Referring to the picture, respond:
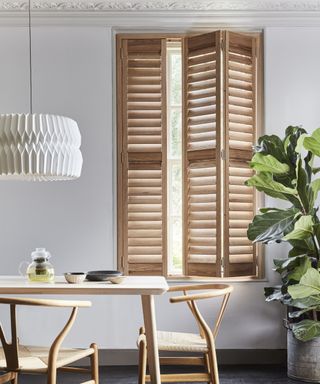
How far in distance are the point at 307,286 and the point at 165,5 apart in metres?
2.38

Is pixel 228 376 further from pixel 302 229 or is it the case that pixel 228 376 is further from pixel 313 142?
pixel 313 142

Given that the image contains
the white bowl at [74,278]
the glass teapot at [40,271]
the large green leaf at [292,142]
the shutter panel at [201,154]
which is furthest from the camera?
the shutter panel at [201,154]

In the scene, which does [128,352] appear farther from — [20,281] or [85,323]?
[20,281]

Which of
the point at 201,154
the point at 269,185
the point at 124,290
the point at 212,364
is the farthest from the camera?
the point at 201,154

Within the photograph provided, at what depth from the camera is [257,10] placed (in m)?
5.04

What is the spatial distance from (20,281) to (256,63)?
2.52 meters

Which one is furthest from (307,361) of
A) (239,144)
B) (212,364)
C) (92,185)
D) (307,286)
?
(92,185)

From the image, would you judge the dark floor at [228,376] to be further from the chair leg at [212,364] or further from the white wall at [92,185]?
the chair leg at [212,364]

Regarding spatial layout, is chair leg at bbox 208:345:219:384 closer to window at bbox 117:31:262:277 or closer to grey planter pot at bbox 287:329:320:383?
grey planter pot at bbox 287:329:320:383

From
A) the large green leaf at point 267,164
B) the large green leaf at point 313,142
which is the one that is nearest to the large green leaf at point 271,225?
the large green leaf at point 267,164

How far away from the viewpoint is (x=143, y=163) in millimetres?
5043

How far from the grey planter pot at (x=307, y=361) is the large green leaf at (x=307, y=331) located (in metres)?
0.25

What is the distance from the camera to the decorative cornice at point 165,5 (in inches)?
195

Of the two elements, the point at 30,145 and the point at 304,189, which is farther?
the point at 304,189
